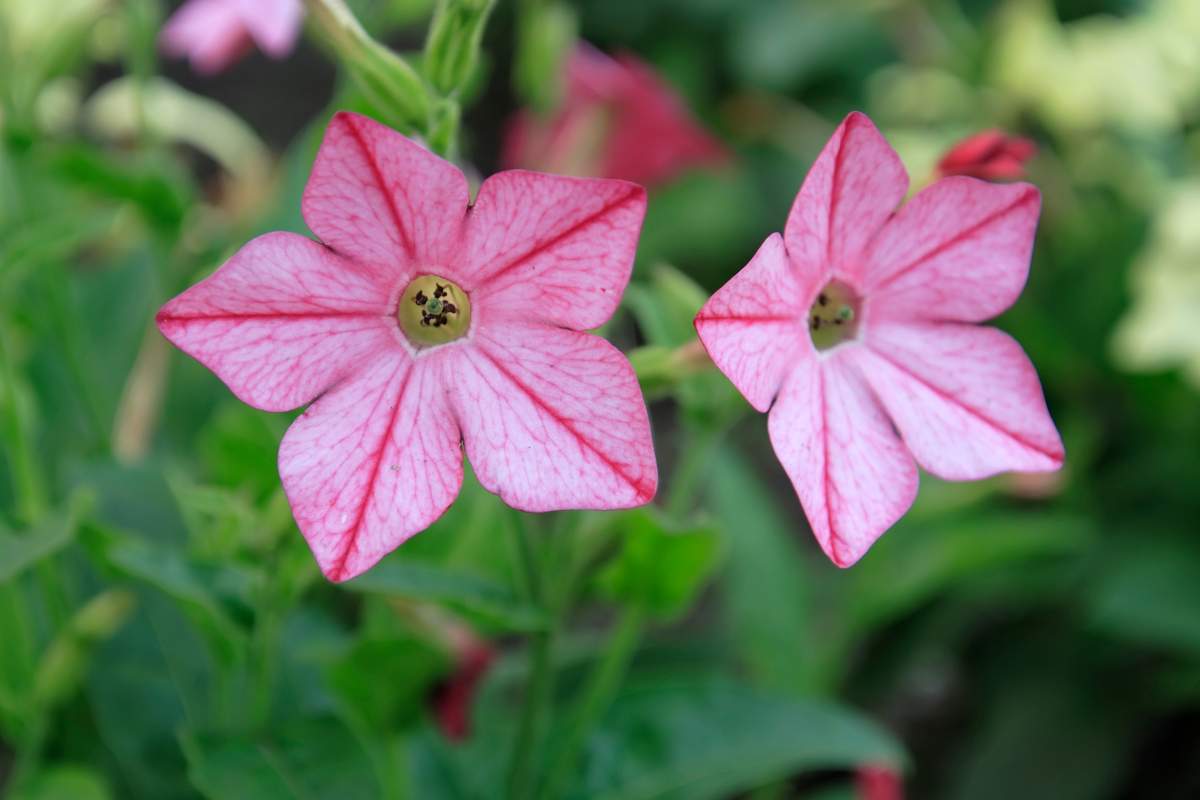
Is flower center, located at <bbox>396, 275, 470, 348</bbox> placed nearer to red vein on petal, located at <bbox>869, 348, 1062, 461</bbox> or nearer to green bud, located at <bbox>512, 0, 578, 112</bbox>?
red vein on petal, located at <bbox>869, 348, 1062, 461</bbox>

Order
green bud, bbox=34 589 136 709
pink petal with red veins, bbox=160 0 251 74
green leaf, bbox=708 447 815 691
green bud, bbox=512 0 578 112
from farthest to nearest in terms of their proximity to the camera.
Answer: green leaf, bbox=708 447 815 691 → green bud, bbox=512 0 578 112 → pink petal with red veins, bbox=160 0 251 74 → green bud, bbox=34 589 136 709

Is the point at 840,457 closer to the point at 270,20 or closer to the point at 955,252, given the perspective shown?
the point at 955,252

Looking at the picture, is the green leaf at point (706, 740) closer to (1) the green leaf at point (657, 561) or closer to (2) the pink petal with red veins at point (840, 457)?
(1) the green leaf at point (657, 561)

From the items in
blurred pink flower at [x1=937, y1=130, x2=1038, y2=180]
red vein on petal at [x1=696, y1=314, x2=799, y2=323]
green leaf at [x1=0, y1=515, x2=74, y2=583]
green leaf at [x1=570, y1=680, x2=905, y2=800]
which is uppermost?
blurred pink flower at [x1=937, y1=130, x2=1038, y2=180]

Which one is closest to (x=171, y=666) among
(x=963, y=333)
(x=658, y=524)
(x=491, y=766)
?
(x=491, y=766)

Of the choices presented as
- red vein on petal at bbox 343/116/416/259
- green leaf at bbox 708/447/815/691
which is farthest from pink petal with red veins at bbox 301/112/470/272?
green leaf at bbox 708/447/815/691

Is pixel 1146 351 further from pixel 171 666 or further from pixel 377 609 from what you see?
pixel 171 666
